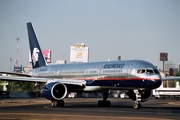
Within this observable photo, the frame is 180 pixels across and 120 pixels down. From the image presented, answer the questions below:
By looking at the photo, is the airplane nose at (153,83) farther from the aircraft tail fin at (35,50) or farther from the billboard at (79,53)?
the billboard at (79,53)

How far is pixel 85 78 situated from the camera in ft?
157

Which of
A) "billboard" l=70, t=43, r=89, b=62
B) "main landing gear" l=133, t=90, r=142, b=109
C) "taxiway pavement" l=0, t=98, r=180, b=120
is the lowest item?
"taxiway pavement" l=0, t=98, r=180, b=120

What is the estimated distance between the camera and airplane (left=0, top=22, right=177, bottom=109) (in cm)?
4144

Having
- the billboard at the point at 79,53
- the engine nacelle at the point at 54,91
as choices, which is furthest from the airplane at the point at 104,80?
the billboard at the point at 79,53

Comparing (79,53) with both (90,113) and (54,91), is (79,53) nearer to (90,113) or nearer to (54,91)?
(54,91)

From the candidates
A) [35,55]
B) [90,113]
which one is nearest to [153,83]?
[90,113]

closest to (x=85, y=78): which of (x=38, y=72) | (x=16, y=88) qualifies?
(x=38, y=72)

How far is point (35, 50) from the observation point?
61.2 m

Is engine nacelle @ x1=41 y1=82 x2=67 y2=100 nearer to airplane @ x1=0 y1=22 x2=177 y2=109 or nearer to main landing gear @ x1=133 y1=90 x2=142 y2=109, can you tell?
airplane @ x1=0 y1=22 x2=177 y2=109

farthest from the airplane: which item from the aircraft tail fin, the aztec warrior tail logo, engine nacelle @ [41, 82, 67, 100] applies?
the aztec warrior tail logo

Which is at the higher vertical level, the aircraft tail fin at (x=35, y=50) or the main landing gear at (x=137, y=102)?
the aircraft tail fin at (x=35, y=50)

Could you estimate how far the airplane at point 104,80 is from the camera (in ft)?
136

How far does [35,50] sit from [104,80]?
19.1 metres

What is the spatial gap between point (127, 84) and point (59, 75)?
13.5 meters
